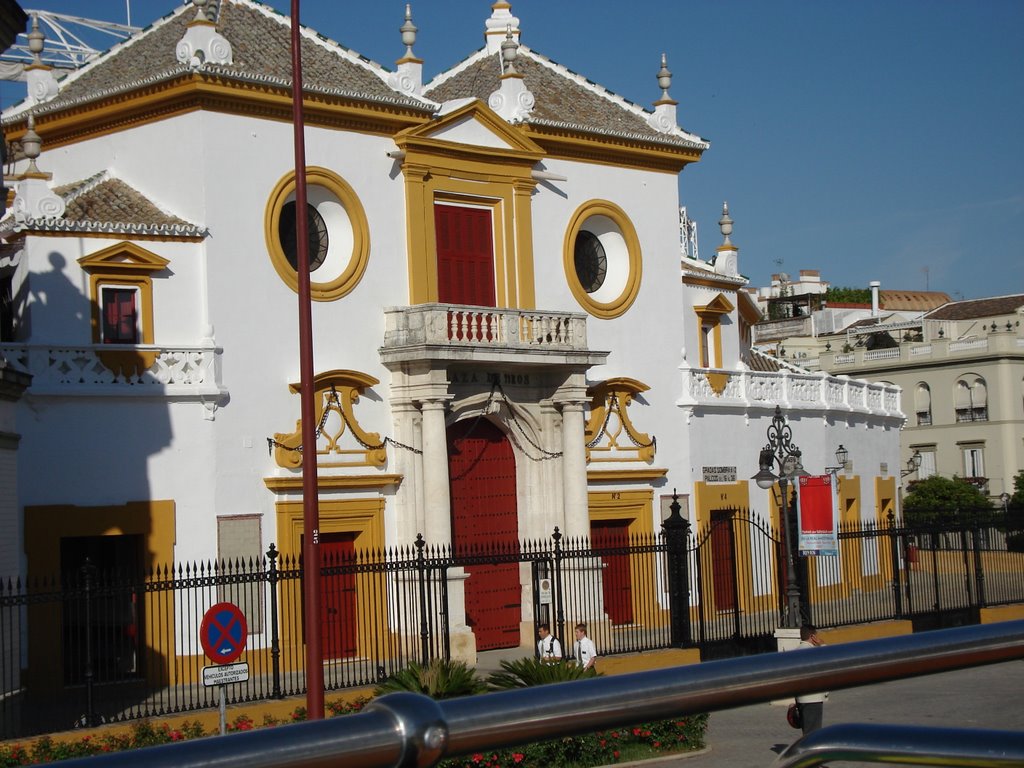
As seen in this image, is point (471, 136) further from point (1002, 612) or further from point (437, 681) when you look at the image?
point (437, 681)

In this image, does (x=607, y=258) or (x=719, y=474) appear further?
(x=719, y=474)

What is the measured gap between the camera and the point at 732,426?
33.0m

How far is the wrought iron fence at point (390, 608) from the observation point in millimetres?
19469

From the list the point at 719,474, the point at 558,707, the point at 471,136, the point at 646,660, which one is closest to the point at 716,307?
the point at 719,474

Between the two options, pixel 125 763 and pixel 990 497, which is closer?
pixel 125 763

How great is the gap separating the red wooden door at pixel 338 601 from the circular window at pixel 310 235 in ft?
15.5

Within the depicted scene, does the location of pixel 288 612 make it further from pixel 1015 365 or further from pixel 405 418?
pixel 1015 365

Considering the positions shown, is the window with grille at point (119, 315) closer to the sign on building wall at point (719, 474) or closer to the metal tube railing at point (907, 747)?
the sign on building wall at point (719, 474)

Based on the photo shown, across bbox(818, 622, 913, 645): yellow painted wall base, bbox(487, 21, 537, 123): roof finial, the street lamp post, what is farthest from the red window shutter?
bbox(818, 622, 913, 645): yellow painted wall base

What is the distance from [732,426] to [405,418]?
29.3ft

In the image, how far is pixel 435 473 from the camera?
2645 centimetres

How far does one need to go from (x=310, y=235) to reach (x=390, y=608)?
6.84 m

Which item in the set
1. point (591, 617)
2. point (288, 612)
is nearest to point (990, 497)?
point (591, 617)

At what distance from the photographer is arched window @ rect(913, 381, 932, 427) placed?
2557 inches
